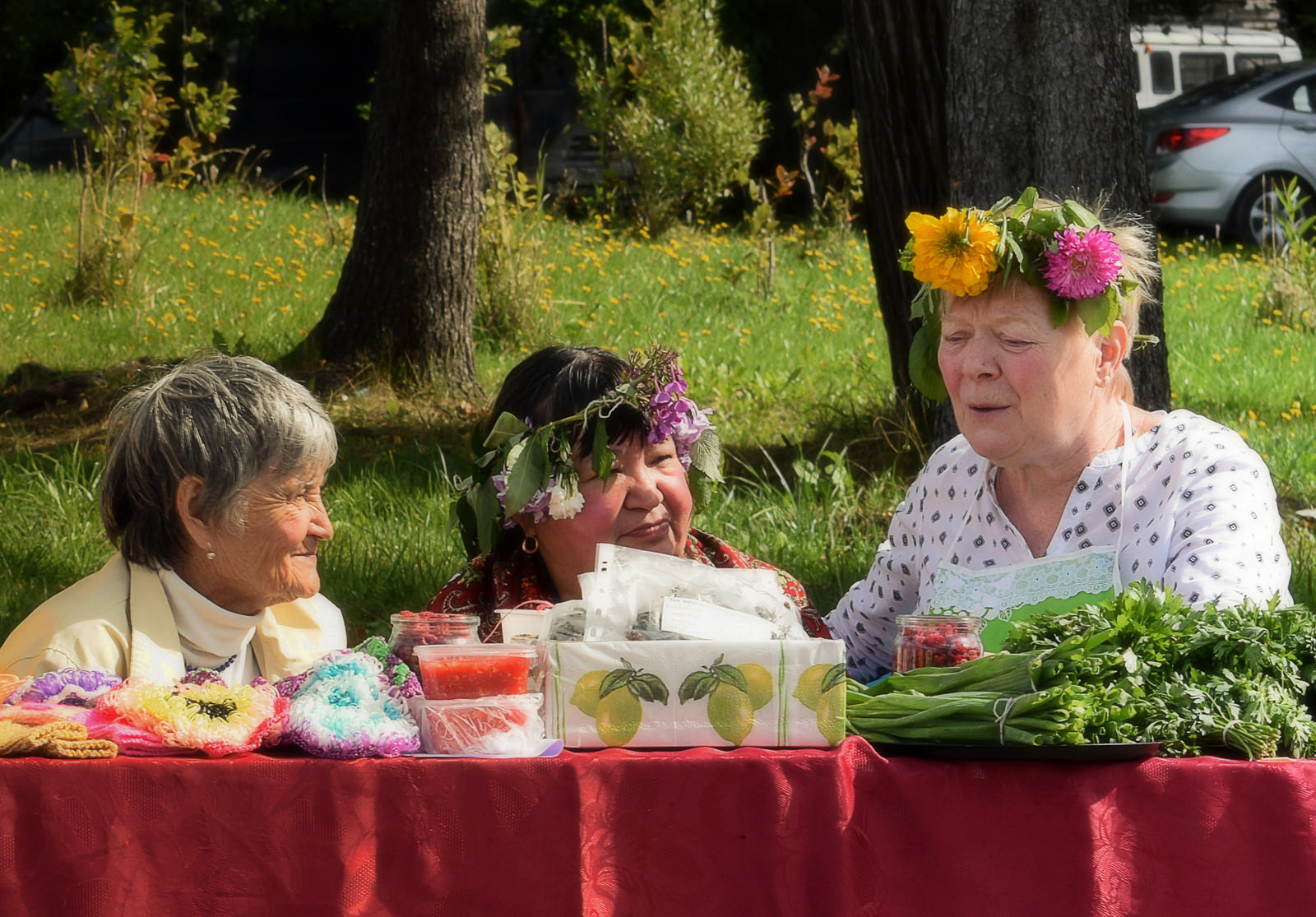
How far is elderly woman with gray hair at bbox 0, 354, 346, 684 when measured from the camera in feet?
7.73

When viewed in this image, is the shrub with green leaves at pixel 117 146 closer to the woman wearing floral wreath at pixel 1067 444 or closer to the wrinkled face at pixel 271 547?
the wrinkled face at pixel 271 547

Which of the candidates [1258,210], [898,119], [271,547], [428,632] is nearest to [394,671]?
[428,632]

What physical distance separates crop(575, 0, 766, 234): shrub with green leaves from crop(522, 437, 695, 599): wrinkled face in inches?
336

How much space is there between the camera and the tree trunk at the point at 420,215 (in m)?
6.54

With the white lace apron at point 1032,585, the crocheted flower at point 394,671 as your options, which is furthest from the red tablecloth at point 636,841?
the white lace apron at point 1032,585

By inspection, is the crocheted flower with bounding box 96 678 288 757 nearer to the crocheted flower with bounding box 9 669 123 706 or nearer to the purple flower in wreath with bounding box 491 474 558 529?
the crocheted flower with bounding box 9 669 123 706

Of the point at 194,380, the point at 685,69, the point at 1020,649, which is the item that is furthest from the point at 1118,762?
the point at 685,69

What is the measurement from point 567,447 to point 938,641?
881 millimetres

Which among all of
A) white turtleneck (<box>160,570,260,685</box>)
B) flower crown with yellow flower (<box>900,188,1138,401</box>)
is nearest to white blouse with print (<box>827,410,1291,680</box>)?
flower crown with yellow flower (<box>900,188,1138,401</box>)

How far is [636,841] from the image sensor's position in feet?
5.82

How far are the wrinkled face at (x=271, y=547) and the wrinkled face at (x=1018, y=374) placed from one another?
1.13 meters

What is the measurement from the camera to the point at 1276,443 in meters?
5.63

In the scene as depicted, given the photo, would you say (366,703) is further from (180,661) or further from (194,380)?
(194,380)

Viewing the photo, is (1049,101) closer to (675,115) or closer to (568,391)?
(568,391)
